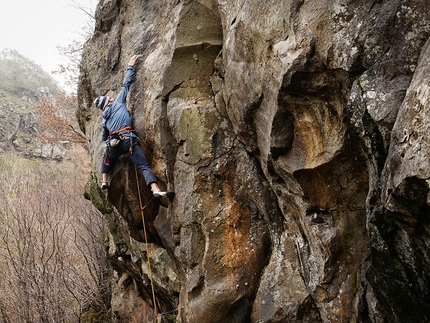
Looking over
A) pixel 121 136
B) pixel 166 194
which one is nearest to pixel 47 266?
pixel 121 136

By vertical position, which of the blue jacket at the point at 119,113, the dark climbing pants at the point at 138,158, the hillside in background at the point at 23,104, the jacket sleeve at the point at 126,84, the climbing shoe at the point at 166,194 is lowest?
the climbing shoe at the point at 166,194

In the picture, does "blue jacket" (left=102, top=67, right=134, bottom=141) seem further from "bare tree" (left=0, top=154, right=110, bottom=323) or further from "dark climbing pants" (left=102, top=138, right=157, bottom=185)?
"bare tree" (left=0, top=154, right=110, bottom=323)

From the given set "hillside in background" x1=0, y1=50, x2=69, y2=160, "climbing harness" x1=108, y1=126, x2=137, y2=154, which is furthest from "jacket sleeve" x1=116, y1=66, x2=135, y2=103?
"hillside in background" x1=0, y1=50, x2=69, y2=160

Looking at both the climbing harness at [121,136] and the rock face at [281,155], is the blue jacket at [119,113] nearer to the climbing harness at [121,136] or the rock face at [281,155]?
the climbing harness at [121,136]

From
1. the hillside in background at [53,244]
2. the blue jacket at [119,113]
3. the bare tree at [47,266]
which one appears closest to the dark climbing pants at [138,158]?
the blue jacket at [119,113]

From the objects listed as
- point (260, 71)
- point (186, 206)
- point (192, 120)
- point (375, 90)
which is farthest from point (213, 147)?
point (375, 90)

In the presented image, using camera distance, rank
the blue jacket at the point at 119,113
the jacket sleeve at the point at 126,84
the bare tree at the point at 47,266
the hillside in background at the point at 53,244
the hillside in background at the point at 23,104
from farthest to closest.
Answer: the hillside in background at the point at 23,104 < the hillside in background at the point at 53,244 < the bare tree at the point at 47,266 < the jacket sleeve at the point at 126,84 < the blue jacket at the point at 119,113

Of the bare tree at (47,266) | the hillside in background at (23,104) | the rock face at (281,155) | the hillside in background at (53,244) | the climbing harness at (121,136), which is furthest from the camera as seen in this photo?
the hillside in background at (23,104)

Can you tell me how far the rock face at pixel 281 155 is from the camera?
3.85 metres

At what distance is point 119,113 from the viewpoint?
744cm

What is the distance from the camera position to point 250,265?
6227 mm

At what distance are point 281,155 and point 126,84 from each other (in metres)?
3.90

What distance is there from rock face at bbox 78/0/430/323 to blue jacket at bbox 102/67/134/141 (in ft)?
0.71

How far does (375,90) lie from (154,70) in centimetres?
461
